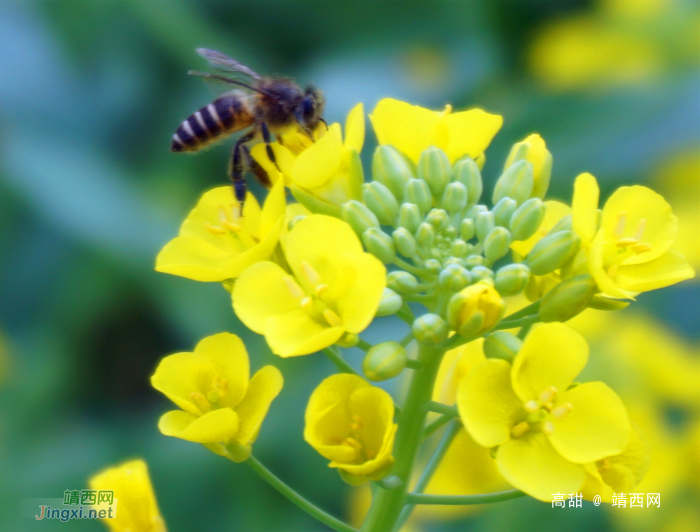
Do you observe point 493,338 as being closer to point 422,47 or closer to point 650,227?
point 650,227

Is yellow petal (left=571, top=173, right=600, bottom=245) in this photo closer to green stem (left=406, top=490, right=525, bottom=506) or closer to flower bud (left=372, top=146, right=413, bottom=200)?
flower bud (left=372, top=146, right=413, bottom=200)

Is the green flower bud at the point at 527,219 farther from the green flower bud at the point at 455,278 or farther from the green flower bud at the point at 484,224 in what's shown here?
the green flower bud at the point at 455,278

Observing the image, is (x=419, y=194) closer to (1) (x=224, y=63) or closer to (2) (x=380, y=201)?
(2) (x=380, y=201)

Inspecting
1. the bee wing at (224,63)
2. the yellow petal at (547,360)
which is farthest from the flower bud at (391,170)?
the bee wing at (224,63)

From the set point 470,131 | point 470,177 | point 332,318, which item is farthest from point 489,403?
point 470,131

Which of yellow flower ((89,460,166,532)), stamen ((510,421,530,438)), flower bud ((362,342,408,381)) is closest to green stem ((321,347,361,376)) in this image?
flower bud ((362,342,408,381))

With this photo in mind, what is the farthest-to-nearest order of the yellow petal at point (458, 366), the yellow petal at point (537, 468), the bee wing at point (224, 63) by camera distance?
the bee wing at point (224, 63)
the yellow petal at point (458, 366)
the yellow petal at point (537, 468)

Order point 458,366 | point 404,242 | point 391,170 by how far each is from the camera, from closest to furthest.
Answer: point 404,242, point 391,170, point 458,366
